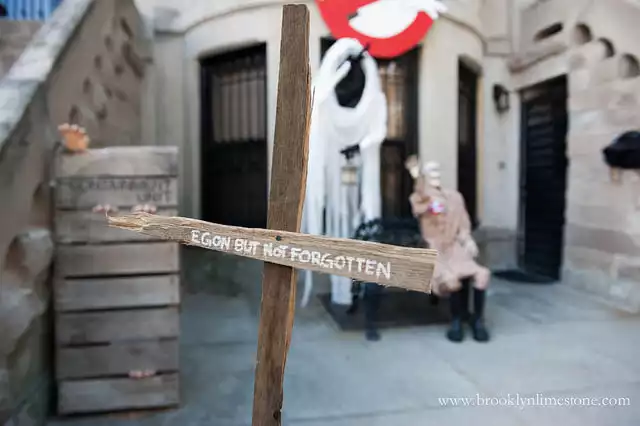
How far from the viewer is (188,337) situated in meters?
4.67

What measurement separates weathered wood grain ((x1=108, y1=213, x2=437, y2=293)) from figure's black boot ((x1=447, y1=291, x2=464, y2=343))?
3.49 metres

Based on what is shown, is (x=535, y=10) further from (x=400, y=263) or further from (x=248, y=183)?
(x=400, y=263)

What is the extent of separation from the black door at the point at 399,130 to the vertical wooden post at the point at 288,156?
494 cm

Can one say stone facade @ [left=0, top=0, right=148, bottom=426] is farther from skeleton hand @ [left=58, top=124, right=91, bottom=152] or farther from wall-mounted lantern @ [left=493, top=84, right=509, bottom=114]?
wall-mounted lantern @ [left=493, top=84, right=509, bottom=114]

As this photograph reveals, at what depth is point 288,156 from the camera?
64.4 inches

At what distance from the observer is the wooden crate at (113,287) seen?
310 cm

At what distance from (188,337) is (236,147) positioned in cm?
299

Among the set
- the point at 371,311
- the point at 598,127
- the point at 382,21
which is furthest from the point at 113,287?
the point at 598,127

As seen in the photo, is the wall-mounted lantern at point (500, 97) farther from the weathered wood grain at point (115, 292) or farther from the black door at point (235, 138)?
the weathered wood grain at point (115, 292)

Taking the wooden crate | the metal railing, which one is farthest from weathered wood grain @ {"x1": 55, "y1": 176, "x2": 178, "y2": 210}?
the metal railing

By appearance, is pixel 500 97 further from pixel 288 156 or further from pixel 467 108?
pixel 288 156

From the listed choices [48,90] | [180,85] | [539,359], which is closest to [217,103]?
[180,85]

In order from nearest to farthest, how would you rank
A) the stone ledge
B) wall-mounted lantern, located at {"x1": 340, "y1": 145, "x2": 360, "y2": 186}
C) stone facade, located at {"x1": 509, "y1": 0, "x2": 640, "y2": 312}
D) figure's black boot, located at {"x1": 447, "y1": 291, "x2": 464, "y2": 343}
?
the stone ledge < figure's black boot, located at {"x1": 447, "y1": 291, "x2": 464, "y2": 343} < wall-mounted lantern, located at {"x1": 340, "y1": 145, "x2": 360, "y2": 186} < stone facade, located at {"x1": 509, "y1": 0, "x2": 640, "y2": 312}

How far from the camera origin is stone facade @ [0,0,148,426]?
2.54 meters
